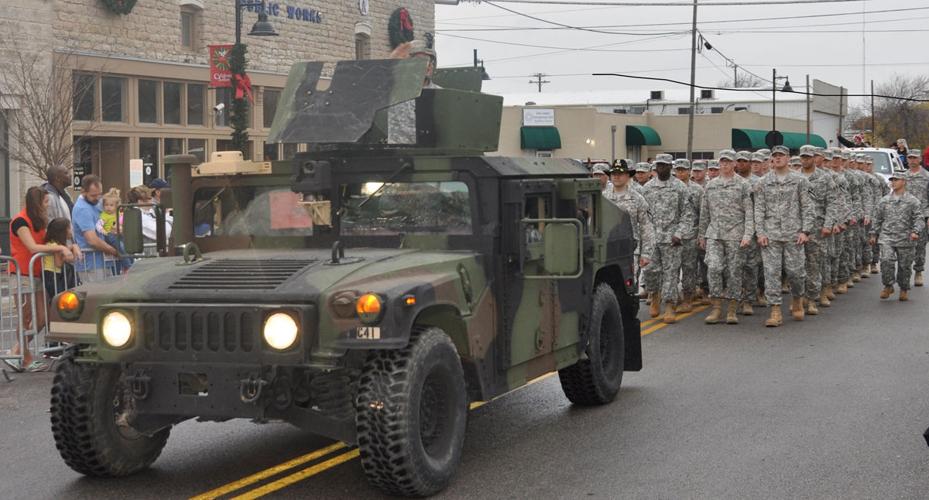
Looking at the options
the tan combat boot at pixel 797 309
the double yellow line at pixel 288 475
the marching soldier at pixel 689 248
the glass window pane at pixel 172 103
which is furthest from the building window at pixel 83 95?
the double yellow line at pixel 288 475

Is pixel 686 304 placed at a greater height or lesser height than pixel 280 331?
lesser

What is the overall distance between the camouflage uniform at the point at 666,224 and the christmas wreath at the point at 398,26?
2277 centimetres

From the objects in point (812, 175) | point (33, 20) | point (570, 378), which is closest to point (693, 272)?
point (812, 175)

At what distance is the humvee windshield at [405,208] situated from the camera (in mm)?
7871

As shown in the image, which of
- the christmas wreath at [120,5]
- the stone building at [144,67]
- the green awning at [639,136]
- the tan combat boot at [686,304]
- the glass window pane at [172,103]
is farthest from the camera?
the green awning at [639,136]

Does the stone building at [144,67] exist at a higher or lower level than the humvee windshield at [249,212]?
higher

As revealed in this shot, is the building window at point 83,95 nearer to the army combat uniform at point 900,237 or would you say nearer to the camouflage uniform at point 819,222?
the camouflage uniform at point 819,222

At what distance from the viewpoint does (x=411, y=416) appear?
257 inches

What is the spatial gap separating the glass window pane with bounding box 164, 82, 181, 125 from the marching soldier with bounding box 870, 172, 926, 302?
56.2 ft

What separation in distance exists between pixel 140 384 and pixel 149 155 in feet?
74.0

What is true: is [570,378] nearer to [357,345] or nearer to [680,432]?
[680,432]

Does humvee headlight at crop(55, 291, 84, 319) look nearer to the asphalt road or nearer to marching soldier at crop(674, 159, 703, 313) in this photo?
the asphalt road

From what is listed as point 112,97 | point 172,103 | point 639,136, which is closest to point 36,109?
point 112,97

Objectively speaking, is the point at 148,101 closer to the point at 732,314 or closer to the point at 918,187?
the point at 918,187
